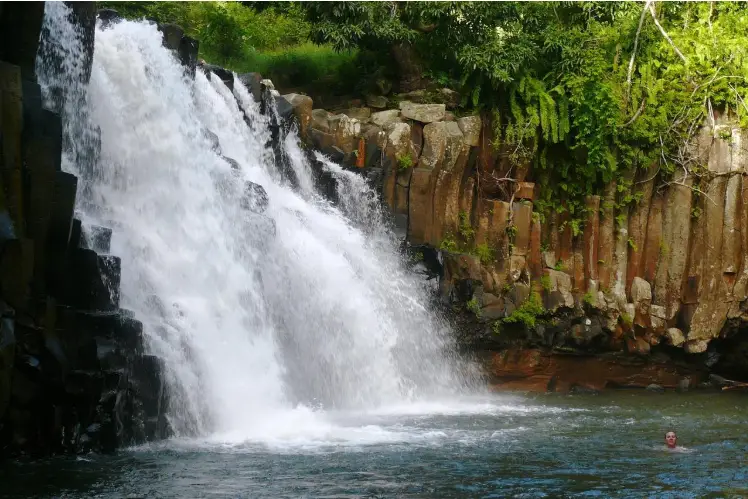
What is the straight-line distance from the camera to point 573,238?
24.0 m

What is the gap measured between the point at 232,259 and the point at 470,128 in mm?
8592

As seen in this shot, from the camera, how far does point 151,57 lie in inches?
705

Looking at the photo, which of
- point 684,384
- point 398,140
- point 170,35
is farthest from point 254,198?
point 684,384

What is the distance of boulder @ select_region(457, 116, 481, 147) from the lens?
2294 centimetres

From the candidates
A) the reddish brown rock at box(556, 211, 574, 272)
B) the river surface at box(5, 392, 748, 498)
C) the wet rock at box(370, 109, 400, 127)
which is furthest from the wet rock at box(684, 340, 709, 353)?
the wet rock at box(370, 109, 400, 127)

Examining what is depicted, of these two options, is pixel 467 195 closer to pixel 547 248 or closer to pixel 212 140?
pixel 547 248

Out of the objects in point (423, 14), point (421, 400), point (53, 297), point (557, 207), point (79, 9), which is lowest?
point (421, 400)

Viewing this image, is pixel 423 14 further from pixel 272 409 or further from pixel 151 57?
pixel 272 409

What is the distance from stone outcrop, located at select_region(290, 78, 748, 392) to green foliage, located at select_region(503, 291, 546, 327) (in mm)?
94

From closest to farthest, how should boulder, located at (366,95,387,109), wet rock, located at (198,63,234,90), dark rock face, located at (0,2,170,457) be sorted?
dark rock face, located at (0,2,170,457)
wet rock, located at (198,63,234,90)
boulder, located at (366,95,387,109)

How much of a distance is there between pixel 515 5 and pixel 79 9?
13255mm

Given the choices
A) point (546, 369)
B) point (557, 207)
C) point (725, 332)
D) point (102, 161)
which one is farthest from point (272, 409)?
point (725, 332)

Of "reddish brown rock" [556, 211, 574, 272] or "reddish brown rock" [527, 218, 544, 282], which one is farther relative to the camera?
"reddish brown rock" [556, 211, 574, 272]

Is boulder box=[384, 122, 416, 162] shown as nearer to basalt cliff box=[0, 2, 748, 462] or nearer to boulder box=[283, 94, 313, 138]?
basalt cliff box=[0, 2, 748, 462]
